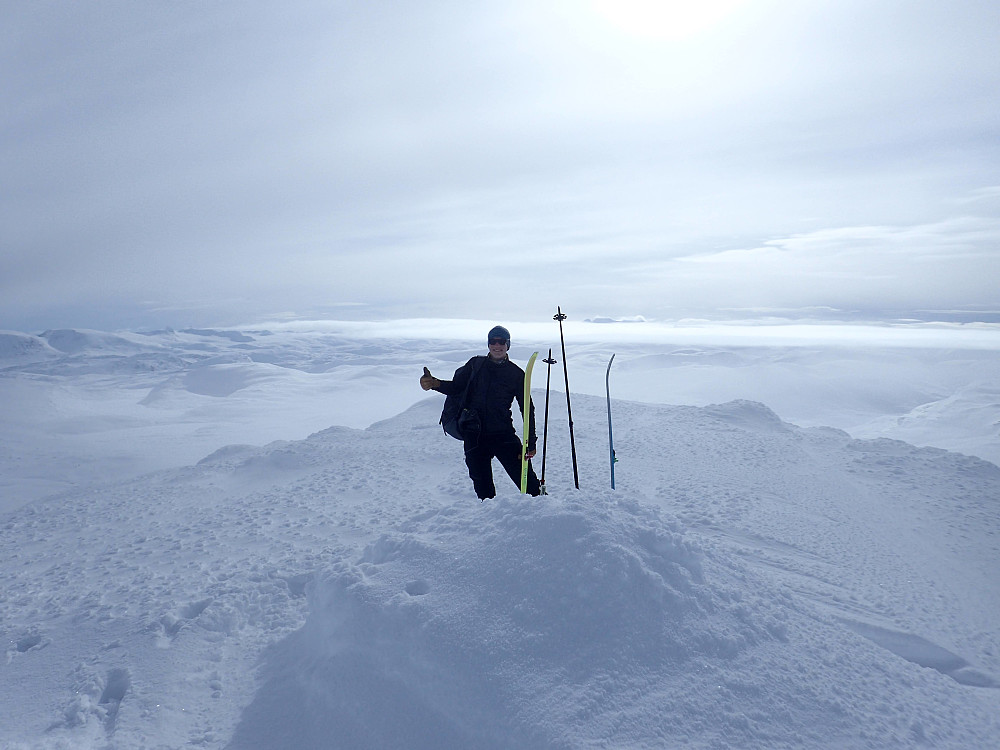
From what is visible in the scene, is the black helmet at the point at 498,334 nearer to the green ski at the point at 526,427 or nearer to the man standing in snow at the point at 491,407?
the man standing in snow at the point at 491,407

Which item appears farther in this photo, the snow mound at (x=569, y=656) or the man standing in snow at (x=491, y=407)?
the man standing in snow at (x=491, y=407)

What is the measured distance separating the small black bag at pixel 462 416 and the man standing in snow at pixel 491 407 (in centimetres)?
2

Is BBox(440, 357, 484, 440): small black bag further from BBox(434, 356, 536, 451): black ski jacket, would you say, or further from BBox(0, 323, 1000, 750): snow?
BBox(0, 323, 1000, 750): snow

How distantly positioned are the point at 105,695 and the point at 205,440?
46.0m

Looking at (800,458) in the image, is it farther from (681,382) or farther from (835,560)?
(681,382)

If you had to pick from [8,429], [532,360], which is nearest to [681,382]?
[8,429]

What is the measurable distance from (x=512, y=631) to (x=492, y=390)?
3.03 m

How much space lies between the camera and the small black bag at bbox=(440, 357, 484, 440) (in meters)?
6.30

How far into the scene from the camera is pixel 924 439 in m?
30.8

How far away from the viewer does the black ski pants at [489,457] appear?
6371mm

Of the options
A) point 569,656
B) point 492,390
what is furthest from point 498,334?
point 569,656

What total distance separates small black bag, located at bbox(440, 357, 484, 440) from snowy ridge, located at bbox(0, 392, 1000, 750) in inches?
41.6

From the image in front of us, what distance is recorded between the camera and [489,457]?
6449 mm

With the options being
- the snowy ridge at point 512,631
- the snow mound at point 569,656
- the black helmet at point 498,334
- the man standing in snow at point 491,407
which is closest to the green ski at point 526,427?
the man standing in snow at point 491,407
